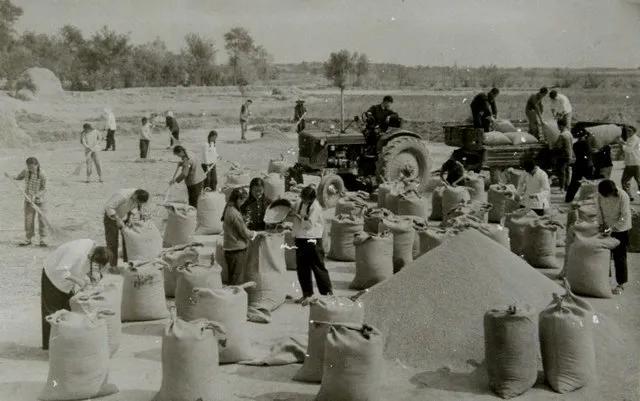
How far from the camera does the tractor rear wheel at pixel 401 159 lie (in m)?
11.8

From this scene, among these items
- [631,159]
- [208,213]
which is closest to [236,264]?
[208,213]

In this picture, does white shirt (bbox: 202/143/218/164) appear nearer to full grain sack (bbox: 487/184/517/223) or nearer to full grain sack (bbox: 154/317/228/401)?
full grain sack (bbox: 487/184/517/223)

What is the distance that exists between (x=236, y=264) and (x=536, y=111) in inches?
327

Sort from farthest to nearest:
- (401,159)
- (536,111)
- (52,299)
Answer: (536,111) < (401,159) < (52,299)

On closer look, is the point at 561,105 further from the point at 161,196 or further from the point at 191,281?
the point at 191,281

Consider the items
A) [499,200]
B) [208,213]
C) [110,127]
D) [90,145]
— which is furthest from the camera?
[110,127]

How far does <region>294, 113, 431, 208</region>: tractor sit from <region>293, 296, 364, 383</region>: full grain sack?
20.6 ft

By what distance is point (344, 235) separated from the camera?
8.94 m

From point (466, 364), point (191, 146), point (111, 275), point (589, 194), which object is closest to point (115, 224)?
point (111, 275)

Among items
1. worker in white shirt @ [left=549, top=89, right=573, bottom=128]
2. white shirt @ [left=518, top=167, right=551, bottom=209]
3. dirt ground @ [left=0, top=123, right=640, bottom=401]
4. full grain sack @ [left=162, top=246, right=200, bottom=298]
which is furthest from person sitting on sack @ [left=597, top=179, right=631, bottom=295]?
worker in white shirt @ [left=549, top=89, right=573, bottom=128]

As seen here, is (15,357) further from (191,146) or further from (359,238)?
(191,146)

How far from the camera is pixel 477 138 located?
13094 mm

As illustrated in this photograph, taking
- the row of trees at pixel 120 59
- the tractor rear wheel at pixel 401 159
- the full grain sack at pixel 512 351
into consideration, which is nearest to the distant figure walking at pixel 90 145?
the tractor rear wheel at pixel 401 159

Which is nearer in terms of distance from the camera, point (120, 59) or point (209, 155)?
point (209, 155)
